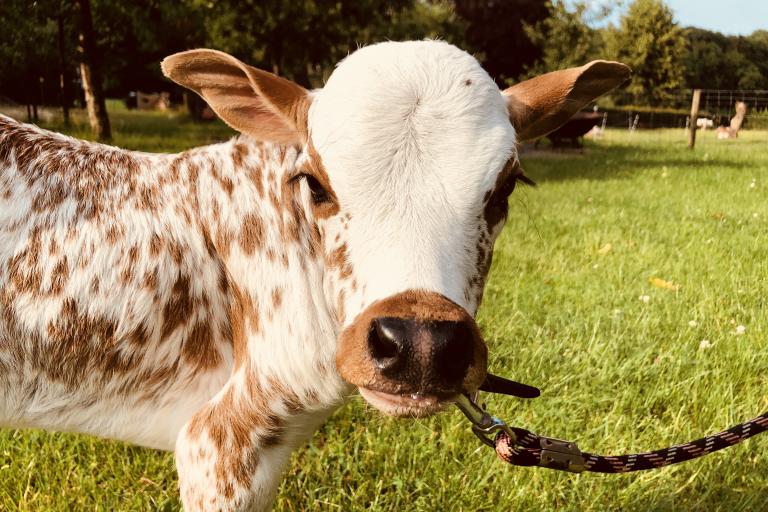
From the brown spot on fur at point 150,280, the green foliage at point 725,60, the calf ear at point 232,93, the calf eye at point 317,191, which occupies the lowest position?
the brown spot on fur at point 150,280

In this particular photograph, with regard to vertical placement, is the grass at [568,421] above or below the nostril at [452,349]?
below

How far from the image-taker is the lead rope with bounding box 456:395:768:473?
84.3 inches

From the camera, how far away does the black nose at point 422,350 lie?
61.6 inches

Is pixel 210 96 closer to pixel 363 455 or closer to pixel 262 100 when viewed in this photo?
pixel 262 100

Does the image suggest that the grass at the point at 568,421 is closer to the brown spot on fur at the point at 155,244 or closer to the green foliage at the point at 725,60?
the brown spot on fur at the point at 155,244

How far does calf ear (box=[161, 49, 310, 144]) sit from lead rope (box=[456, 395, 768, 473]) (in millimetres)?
1129

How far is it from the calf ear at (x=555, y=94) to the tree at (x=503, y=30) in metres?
39.4

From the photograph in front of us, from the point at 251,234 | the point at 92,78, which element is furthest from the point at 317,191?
the point at 92,78

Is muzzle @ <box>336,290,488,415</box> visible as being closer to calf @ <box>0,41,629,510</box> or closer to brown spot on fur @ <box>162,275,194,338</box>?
calf @ <box>0,41,629,510</box>

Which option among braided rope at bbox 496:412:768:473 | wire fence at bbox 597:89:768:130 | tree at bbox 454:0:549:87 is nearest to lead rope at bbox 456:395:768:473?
braided rope at bbox 496:412:768:473

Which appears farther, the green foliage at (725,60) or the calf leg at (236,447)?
the green foliage at (725,60)

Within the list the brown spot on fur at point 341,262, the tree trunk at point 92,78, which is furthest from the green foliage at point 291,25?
the brown spot on fur at point 341,262

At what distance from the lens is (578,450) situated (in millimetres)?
2207

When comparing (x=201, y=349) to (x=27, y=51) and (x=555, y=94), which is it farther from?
(x=27, y=51)
